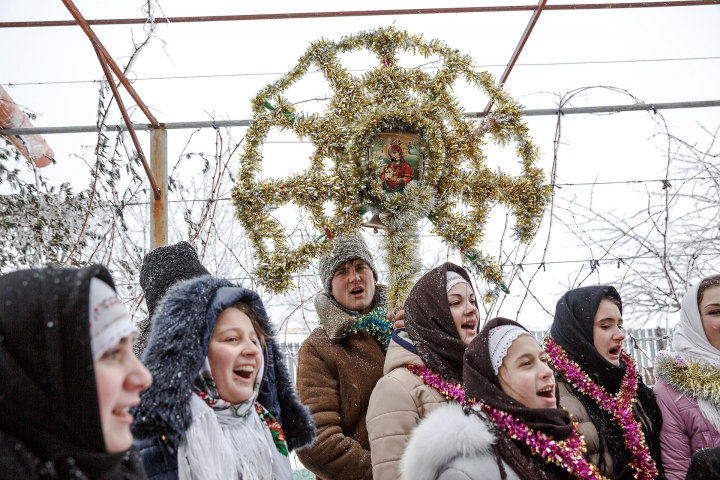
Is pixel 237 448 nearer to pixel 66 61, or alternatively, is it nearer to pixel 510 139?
pixel 510 139

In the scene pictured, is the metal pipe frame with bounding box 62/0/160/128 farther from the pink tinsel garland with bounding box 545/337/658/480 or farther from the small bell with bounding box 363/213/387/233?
the pink tinsel garland with bounding box 545/337/658/480

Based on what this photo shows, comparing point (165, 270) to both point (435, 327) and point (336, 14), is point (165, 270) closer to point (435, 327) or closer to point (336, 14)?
point (435, 327)

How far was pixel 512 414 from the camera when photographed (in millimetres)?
1942

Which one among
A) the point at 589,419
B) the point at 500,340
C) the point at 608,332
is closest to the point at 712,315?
the point at 608,332

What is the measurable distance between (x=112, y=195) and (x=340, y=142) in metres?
1.54

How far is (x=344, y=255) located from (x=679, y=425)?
5.62ft

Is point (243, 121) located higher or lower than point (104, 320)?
higher

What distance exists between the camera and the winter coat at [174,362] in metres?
1.60

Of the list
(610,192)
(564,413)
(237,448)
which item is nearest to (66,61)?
(237,448)

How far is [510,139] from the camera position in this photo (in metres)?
2.91

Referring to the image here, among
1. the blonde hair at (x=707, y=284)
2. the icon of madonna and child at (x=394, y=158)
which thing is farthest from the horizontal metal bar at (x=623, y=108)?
the blonde hair at (x=707, y=284)

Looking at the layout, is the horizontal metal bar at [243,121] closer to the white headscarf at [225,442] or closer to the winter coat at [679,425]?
the winter coat at [679,425]

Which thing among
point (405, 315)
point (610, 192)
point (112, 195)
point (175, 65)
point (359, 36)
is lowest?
point (405, 315)

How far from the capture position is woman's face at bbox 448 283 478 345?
257 centimetres
